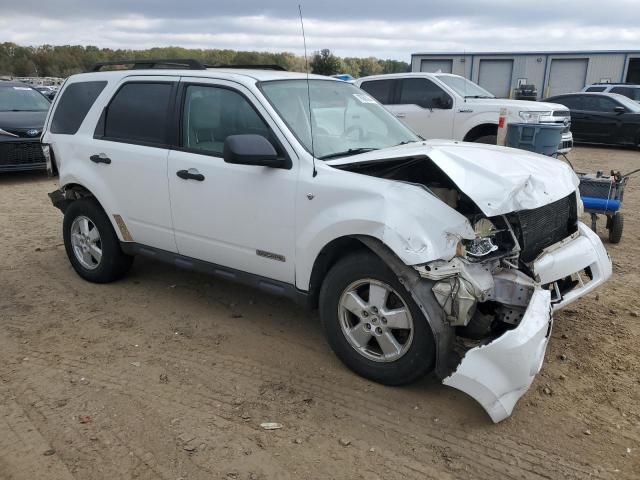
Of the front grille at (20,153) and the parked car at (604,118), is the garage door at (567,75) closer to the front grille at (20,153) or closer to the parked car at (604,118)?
the parked car at (604,118)

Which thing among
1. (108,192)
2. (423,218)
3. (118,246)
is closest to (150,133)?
(108,192)

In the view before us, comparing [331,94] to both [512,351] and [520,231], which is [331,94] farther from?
[512,351]

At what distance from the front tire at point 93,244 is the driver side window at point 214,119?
1.34 meters

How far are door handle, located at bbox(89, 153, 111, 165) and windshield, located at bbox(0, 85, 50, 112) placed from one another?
8284mm

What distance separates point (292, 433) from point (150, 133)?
2770 mm

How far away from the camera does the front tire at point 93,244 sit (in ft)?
16.6

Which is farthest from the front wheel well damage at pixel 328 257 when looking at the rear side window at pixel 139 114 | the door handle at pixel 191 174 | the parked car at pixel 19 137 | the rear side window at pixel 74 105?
the parked car at pixel 19 137

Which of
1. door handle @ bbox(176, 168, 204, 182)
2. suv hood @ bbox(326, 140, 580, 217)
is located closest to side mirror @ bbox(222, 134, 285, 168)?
suv hood @ bbox(326, 140, 580, 217)

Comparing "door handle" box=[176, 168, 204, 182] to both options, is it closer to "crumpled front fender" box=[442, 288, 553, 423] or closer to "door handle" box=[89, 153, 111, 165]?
"door handle" box=[89, 153, 111, 165]

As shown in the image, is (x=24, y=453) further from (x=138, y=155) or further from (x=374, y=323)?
(x=138, y=155)

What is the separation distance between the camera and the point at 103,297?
5.02 meters

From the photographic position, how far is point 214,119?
4.23 metres

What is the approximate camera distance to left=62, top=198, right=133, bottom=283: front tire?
5059 mm

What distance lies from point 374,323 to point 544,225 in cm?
137
